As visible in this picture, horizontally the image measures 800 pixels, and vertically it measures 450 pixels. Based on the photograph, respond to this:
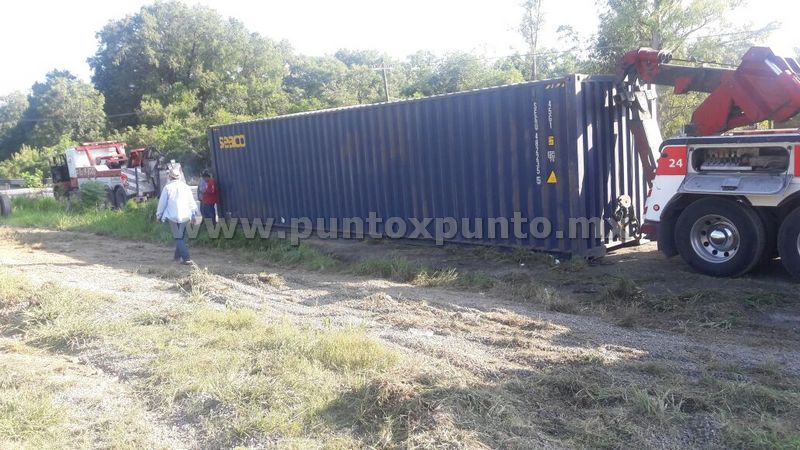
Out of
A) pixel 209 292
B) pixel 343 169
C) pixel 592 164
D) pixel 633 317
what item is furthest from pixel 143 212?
pixel 633 317

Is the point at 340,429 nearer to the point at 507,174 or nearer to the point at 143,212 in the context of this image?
the point at 507,174

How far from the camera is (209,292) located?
7641mm

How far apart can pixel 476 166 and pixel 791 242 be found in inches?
171

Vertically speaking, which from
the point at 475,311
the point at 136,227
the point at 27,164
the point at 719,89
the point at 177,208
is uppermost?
the point at 27,164

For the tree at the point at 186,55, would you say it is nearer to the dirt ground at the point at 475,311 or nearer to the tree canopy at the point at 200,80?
the tree canopy at the point at 200,80

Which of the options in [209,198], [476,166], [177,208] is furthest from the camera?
[209,198]

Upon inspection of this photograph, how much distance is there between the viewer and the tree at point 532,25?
3431 cm

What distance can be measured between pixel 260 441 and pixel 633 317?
3946 millimetres

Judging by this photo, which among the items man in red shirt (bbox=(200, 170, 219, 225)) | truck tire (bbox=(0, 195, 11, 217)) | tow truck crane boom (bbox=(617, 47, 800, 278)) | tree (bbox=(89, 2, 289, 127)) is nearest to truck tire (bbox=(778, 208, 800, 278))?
tow truck crane boom (bbox=(617, 47, 800, 278))

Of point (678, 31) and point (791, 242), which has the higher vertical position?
point (678, 31)

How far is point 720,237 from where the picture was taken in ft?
25.0

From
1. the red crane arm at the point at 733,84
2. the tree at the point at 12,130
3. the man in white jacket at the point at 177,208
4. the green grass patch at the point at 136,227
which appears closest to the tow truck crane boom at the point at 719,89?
the red crane arm at the point at 733,84

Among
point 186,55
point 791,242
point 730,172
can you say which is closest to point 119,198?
point 730,172

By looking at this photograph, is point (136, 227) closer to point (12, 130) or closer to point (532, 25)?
point (532, 25)
